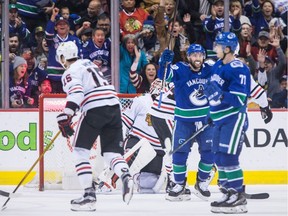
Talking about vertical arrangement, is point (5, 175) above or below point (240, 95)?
below

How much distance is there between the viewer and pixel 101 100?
25.3 feet

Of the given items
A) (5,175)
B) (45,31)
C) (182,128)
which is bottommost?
(5,175)

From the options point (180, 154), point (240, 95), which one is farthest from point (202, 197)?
point (240, 95)

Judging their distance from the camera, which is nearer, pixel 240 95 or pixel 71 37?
pixel 240 95

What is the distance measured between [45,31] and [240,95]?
3.33 meters

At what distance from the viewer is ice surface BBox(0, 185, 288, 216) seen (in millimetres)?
7664

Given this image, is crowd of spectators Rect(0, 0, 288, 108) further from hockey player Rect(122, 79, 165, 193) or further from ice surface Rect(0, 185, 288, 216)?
ice surface Rect(0, 185, 288, 216)

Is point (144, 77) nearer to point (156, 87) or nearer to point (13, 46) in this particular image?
point (156, 87)

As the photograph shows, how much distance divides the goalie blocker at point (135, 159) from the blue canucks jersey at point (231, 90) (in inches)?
70.9

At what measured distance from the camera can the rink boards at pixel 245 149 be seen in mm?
10008

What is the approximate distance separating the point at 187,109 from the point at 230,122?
3.27 ft

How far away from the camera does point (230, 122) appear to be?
25.0 feet

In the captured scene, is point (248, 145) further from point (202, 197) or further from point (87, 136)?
point (87, 136)

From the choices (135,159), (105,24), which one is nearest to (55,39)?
(105,24)
